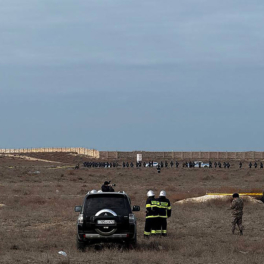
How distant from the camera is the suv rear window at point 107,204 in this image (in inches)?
617

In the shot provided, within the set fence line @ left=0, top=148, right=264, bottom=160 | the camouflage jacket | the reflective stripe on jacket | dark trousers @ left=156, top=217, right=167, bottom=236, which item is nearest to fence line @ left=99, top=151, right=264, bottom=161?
fence line @ left=0, top=148, right=264, bottom=160

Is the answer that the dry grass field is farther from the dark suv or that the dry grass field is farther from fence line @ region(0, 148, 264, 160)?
fence line @ region(0, 148, 264, 160)

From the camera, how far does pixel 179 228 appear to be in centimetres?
2162

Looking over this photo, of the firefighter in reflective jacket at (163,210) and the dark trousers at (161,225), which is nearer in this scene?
the firefighter in reflective jacket at (163,210)

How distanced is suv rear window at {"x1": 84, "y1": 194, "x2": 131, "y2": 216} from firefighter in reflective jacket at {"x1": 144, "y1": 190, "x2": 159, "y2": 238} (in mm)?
1988

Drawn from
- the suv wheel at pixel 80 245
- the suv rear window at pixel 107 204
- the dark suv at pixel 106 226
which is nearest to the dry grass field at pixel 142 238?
the suv wheel at pixel 80 245

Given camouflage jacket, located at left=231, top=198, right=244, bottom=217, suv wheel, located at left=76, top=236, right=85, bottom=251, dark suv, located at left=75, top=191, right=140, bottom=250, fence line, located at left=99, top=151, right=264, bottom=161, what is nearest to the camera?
dark suv, located at left=75, top=191, right=140, bottom=250

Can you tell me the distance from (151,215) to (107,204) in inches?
89.7

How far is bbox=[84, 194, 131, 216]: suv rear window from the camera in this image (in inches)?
617

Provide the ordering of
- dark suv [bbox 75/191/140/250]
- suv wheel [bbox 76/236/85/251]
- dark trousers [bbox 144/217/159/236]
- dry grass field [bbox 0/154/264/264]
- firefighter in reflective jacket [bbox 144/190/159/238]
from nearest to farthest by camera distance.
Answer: dry grass field [bbox 0/154/264/264], dark suv [bbox 75/191/140/250], suv wheel [bbox 76/236/85/251], firefighter in reflective jacket [bbox 144/190/159/238], dark trousers [bbox 144/217/159/236]

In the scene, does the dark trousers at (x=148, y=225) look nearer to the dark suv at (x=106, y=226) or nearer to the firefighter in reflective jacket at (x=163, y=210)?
the firefighter in reflective jacket at (x=163, y=210)

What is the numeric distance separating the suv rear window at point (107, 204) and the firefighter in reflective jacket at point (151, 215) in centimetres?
199

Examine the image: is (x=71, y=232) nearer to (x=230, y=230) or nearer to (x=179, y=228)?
(x=179, y=228)

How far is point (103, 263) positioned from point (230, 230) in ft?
27.0
